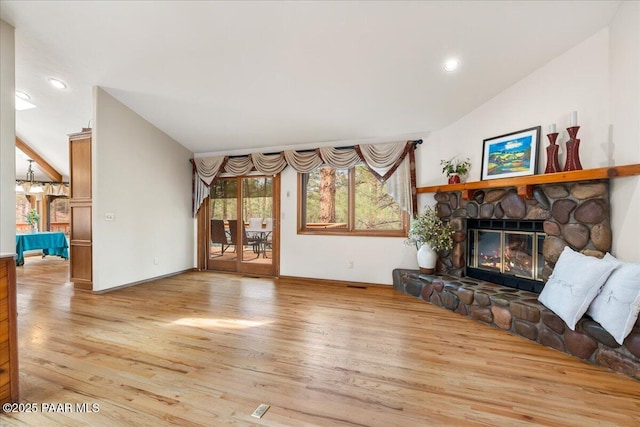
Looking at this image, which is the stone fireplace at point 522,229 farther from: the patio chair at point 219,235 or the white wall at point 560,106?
the patio chair at point 219,235

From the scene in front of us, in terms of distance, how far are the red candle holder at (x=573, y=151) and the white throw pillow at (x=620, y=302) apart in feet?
3.00

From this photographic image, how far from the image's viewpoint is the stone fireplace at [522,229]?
8.91 feet

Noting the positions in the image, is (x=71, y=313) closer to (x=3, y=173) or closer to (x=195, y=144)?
(x=3, y=173)

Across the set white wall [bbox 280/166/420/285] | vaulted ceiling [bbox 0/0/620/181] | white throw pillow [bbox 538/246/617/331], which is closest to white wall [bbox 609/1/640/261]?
vaulted ceiling [bbox 0/0/620/181]

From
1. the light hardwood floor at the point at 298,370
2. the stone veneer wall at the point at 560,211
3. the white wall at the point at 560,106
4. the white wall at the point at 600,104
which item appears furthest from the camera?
the white wall at the point at 560,106

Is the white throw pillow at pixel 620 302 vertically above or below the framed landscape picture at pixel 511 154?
below

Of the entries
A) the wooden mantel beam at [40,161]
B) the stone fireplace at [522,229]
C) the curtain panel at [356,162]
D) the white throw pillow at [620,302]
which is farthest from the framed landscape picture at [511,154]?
the wooden mantel beam at [40,161]

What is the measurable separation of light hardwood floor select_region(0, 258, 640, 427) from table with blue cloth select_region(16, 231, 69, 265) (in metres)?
3.68

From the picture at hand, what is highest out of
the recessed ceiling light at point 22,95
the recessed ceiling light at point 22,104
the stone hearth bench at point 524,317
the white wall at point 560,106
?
the recessed ceiling light at point 22,95

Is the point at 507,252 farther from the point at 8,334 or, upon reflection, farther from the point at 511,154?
the point at 8,334

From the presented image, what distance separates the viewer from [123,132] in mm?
4539

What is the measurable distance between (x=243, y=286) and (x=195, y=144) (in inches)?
110

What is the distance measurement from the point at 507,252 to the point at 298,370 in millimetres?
2851

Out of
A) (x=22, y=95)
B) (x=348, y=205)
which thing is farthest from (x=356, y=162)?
(x=22, y=95)
